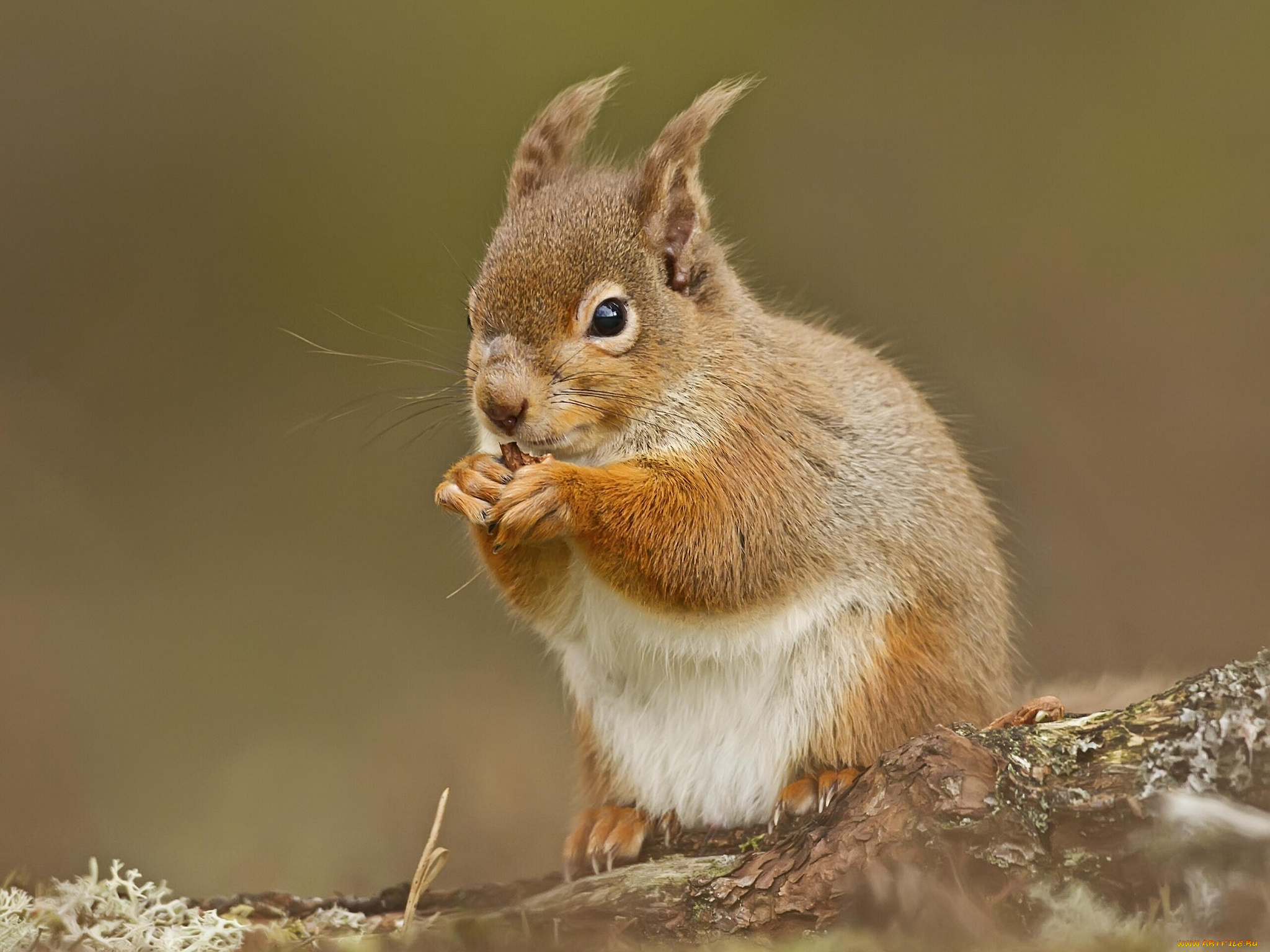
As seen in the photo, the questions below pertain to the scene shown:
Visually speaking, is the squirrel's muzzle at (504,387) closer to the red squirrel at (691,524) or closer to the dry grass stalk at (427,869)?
the red squirrel at (691,524)

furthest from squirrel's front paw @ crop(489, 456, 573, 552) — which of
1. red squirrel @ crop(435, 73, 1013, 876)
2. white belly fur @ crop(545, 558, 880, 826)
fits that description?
white belly fur @ crop(545, 558, 880, 826)

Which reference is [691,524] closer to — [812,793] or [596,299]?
[596,299]

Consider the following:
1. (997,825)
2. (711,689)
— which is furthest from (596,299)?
(997,825)

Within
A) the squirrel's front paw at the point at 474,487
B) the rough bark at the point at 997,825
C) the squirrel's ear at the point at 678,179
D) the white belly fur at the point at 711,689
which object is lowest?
the rough bark at the point at 997,825

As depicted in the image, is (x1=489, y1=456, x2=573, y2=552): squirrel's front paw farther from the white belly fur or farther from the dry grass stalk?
the dry grass stalk

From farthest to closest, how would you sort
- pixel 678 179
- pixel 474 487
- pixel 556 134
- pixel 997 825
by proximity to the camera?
pixel 556 134 → pixel 678 179 → pixel 474 487 → pixel 997 825

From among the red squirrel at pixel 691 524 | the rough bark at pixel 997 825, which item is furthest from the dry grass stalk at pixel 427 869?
the red squirrel at pixel 691 524
